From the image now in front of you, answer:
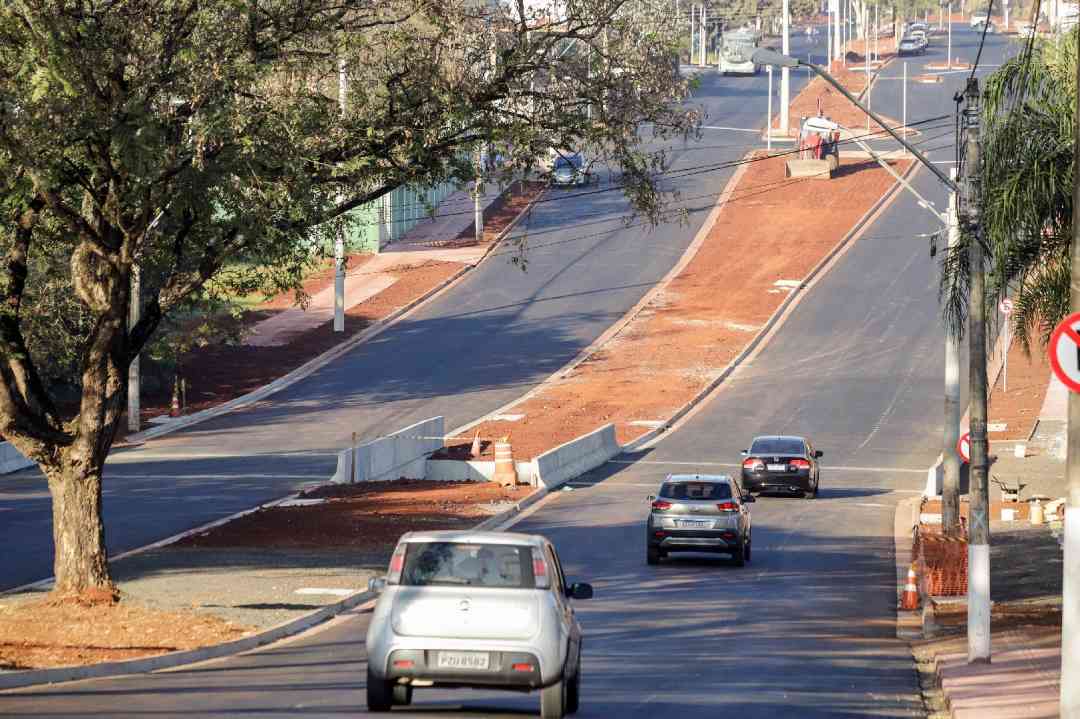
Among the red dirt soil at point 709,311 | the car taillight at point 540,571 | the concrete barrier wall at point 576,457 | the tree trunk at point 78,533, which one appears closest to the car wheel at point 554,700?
the car taillight at point 540,571

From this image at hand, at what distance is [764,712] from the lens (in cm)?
→ 1398

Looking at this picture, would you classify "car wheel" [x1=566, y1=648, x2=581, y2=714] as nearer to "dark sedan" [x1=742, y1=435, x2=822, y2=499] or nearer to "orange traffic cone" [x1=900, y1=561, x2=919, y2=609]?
"orange traffic cone" [x1=900, y1=561, x2=919, y2=609]

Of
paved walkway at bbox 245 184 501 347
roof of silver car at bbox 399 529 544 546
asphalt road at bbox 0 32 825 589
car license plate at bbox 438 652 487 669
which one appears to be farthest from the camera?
paved walkway at bbox 245 184 501 347

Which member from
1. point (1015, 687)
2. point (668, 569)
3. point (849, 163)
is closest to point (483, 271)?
point (849, 163)

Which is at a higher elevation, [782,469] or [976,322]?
[976,322]

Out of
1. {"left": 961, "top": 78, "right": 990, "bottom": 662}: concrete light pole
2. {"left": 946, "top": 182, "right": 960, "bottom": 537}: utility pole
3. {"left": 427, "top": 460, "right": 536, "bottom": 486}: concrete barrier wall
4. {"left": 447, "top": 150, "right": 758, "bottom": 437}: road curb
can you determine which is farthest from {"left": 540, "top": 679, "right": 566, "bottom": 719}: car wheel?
{"left": 447, "top": 150, "right": 758, "bottom": 437}: road curb

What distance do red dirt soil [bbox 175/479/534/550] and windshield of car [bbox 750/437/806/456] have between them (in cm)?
588

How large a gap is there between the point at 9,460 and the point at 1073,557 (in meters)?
36.1

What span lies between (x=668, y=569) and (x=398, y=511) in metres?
8.84

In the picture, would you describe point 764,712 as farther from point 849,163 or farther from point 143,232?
point 849,163

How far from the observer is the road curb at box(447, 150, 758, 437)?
53938mm

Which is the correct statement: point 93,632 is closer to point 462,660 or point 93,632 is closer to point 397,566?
point 397,566

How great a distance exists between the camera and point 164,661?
54.3 feet

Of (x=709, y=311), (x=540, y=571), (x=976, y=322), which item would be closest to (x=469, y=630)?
(x=540, y=571)
